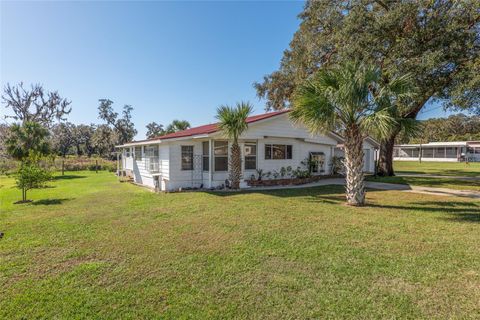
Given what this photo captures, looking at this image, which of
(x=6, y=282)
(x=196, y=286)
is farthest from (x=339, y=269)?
(x=6, y=282)

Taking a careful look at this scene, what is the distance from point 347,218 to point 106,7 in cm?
1236

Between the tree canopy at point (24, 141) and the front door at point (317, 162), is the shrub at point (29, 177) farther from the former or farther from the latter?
the front door at point (317, 162)

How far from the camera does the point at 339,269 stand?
393 cm

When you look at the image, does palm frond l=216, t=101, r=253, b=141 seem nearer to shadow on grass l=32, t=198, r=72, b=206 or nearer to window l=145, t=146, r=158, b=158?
window l=145, t=146, r=158, b=158

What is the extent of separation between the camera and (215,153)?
12.9m

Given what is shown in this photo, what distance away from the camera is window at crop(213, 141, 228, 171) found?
13.0 m

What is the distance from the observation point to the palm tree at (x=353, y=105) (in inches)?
309

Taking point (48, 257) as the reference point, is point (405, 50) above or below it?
above

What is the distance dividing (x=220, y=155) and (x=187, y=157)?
1.77 meters

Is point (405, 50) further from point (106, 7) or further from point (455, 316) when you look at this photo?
→ point (106, 7)

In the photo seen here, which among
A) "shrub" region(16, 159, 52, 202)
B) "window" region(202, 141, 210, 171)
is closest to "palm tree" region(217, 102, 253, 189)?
"window" region(202, 141, 210, 171)

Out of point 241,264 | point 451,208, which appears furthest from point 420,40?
point 241,264

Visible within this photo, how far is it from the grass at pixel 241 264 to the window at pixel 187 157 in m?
5.32

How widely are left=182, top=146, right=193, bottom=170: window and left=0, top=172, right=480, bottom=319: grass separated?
17.5 feet
